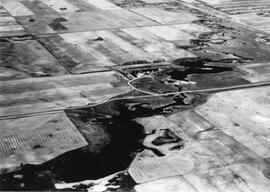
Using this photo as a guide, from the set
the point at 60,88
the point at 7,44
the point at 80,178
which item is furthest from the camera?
the point at 7,44

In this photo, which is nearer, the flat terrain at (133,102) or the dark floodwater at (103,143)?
the dark floodwater at (103,143)

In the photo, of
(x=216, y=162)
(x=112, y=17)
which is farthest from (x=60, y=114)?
(x=112, y=17)

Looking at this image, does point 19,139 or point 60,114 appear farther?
point 60,114

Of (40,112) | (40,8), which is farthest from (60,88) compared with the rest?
(40,8)

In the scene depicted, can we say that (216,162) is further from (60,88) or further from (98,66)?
(98,66)

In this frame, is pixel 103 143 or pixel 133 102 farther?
pixel 133 102

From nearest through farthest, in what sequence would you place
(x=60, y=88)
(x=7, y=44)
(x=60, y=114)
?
(x=60, y=114) < (x=60, y=88) < (x=7, y=44)

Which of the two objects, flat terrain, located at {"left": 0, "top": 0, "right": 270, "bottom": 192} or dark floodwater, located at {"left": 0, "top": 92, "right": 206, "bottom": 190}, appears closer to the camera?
dark floodwater, located at {"left": 0, "top": 92, "right": 206, "bottom": 190}

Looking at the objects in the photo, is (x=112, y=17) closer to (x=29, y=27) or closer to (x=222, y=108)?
(x=29, y=27)
